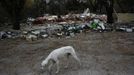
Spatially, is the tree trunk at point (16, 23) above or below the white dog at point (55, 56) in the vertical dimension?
below

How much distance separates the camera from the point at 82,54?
1127 centimetres

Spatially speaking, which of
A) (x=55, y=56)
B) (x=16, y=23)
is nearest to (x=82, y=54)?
(x=55, y=56)

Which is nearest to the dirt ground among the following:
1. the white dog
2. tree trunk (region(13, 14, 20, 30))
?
the white dog

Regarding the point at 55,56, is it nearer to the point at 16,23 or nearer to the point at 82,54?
the point at 82,54

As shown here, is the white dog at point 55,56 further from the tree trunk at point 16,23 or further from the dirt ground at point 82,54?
the tree trunk at point 16,23

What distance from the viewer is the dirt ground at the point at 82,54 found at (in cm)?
879

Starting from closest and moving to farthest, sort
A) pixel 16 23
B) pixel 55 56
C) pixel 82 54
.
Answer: pixel 55 56 → pixel 82 54 → pixel 16 23

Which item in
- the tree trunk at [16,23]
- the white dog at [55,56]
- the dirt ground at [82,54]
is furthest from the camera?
the tree trunk at [16,23]

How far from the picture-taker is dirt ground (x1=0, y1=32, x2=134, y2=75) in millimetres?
8789

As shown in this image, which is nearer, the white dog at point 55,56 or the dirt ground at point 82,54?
the white dog at point 55,56

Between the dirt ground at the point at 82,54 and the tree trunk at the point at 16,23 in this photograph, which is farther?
the tree trunk at the point at 16,23

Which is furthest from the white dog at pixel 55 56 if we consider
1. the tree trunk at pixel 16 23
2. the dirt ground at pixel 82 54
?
the tree trunk at pixel 16 23

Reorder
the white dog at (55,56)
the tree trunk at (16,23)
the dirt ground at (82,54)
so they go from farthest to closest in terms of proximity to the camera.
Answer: the tree trunk at (16,23), the dirt ground at (82,54), the white dog at (55,56)

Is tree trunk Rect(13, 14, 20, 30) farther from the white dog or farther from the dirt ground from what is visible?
the white dog
